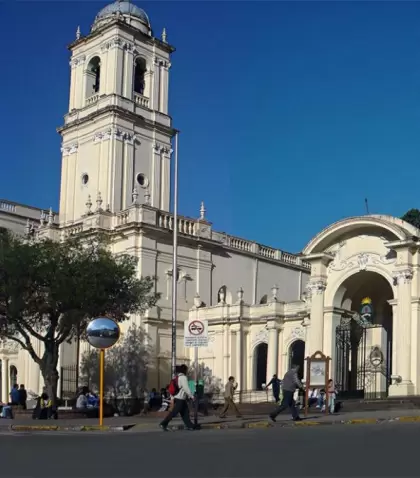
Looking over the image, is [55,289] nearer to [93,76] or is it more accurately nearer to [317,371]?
[317,371]

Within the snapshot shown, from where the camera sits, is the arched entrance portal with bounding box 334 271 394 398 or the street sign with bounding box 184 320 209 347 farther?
the arched entrance portal with bounding box 334 271 394 398

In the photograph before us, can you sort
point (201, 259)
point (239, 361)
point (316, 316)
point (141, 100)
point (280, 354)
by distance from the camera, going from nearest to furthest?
point (316, 316)
point (280, 354)
point (239, 361)
point (201, 259)
point (141, 100)

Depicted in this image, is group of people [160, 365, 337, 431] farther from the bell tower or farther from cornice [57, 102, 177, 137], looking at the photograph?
cornice [57, 102, 177, 137]

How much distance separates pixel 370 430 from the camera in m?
19.1

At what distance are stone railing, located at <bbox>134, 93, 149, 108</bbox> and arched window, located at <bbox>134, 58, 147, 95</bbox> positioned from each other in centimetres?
66

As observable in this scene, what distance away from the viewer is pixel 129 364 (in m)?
41.4

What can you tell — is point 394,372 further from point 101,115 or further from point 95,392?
point 101,115

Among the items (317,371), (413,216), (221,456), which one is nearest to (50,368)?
(317,371)

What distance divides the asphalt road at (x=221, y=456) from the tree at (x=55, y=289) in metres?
14.1

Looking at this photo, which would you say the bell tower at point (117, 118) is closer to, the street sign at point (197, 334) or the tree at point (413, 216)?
the tree at point (413, 216)

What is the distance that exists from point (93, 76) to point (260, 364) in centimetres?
2188

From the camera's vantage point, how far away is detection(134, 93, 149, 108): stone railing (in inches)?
1973

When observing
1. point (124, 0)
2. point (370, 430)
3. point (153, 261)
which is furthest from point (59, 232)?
point (370, 430)

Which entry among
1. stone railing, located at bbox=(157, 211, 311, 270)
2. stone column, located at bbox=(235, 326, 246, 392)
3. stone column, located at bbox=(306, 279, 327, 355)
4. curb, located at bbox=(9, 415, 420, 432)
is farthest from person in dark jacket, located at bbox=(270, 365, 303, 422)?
stone column, located at bbox=(235, 326, 246, 392)
